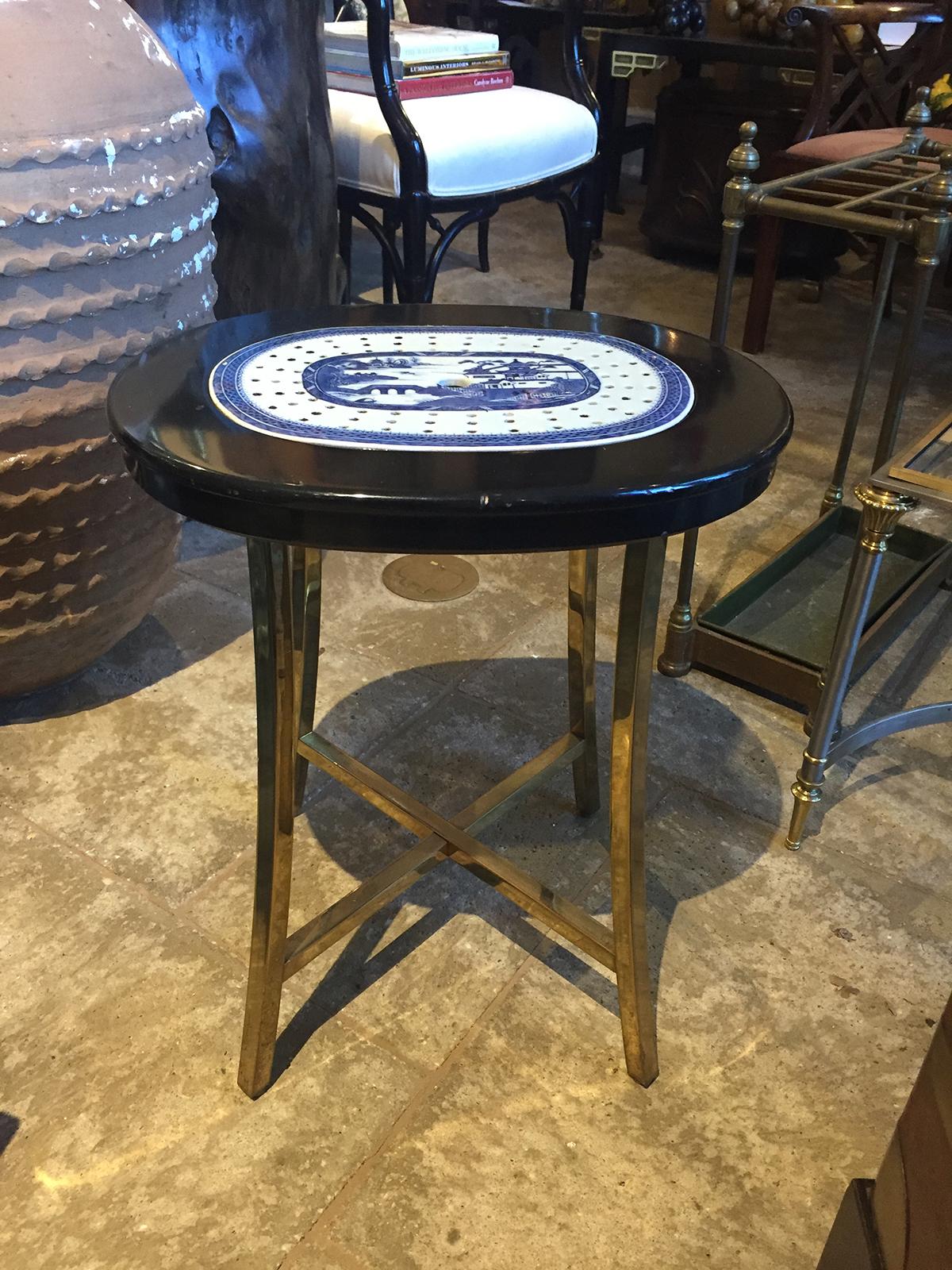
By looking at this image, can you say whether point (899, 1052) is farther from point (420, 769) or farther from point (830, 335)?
point (830, 335)

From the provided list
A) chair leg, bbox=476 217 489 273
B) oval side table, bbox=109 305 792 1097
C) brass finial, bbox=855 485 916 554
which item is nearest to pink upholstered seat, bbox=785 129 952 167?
chair leg, bbox=476 217 489 273

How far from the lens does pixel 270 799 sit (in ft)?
3.18

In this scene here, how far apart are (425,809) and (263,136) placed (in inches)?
50.0

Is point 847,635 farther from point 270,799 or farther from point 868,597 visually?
point 270,799

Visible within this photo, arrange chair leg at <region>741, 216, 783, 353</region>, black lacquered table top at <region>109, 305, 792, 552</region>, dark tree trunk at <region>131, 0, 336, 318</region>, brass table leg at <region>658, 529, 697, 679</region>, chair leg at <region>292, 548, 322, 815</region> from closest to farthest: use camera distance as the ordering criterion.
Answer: black lacquered table top at <region>109, 305, 792, 552</region> → chair leg at <region>292, 548, 322, 815</region> → brass table leg at <region>658, 529, 697, 679</region> → dark tree trunk at <region>131, 0, 336, 318</region> → chair leg at <region>741, 216, 783, 353</region>

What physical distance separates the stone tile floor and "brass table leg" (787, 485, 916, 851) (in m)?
0.09

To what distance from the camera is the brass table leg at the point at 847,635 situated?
1.17m

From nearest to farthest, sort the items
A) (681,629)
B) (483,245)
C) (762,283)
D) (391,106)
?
(681,629)
(391,106)
(762,283)
(483,245)

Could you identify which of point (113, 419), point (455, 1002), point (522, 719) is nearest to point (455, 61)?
point (522, 719)

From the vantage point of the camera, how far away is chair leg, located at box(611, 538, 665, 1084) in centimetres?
90

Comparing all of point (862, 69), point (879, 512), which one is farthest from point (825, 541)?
point (862, 69)

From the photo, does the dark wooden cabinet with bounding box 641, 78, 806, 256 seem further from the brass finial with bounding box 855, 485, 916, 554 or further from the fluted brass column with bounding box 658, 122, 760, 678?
the brass finial with bounding box 855, 485, 916, 554

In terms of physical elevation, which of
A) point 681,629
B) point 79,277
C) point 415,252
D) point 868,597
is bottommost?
point 681,629

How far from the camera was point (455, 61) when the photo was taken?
7.84 feet
